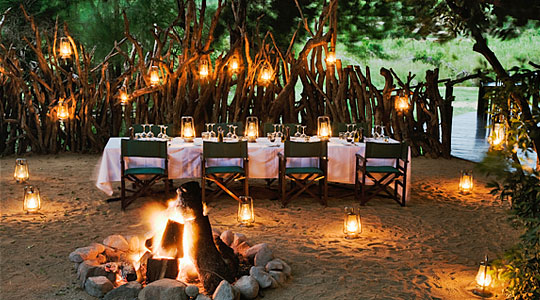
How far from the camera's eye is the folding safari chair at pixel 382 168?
243 inches

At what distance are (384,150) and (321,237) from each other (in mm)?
1540

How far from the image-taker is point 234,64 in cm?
872

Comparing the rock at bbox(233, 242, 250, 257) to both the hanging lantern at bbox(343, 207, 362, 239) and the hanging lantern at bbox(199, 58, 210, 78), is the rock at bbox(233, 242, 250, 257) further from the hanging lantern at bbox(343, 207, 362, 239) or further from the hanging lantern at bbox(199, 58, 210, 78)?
the hanging lantern at bbox(199, 58, 210, 78)

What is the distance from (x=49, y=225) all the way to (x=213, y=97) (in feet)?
14.4

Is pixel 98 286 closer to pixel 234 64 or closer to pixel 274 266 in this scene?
pixel 274 266

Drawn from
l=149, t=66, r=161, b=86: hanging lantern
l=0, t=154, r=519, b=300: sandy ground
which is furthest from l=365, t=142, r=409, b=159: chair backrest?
l=149, t=66, r=161, b=86: hanging lantern

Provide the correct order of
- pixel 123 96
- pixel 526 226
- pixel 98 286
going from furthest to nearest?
pixel 123 96 → pixel 98 286 → pixel 526 226

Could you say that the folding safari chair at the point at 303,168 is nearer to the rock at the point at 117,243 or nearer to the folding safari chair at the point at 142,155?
the folding safari chair at the point at 142,155

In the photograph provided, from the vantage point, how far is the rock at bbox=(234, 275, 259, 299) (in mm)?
3703

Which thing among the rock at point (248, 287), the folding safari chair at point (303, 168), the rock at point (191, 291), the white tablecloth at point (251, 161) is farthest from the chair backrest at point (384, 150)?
the rock at point (191, 291)

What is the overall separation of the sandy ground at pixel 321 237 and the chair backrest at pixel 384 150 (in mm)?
626

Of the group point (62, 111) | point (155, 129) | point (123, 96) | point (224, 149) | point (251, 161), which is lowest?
point (251, 161)

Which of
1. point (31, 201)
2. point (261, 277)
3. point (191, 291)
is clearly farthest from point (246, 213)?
point (31, 201)

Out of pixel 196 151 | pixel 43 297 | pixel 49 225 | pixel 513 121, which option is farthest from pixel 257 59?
pixel 513 121
